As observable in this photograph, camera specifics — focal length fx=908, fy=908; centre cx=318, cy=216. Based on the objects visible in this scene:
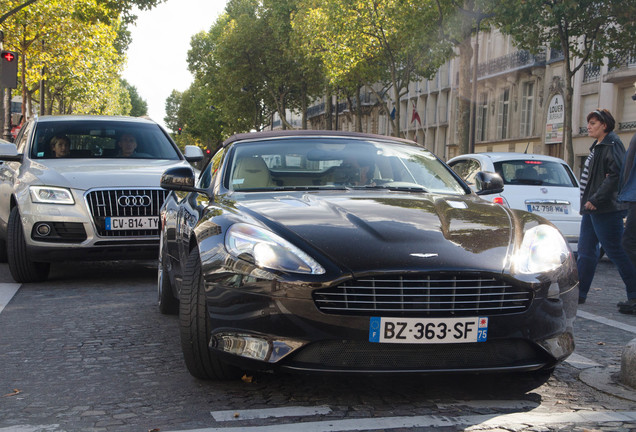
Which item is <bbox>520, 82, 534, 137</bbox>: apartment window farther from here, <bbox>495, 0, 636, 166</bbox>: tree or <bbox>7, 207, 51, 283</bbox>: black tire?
<bbox>7, 207, 51, 283</bbox>: black tire

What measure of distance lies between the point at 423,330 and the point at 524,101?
1730 inches

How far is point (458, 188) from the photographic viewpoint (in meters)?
5.75

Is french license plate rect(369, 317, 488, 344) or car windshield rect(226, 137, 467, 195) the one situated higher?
car windshield rect(226, 137, 467, 195)

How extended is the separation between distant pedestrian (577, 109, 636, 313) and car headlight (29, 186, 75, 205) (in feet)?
15.7

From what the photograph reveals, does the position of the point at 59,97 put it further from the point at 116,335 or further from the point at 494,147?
the point at 116,335

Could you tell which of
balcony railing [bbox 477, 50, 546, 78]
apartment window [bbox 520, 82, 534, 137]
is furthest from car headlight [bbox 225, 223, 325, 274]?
apartment window [bbox 520, 82, 534, 137]

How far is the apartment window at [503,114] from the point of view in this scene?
4841 cm

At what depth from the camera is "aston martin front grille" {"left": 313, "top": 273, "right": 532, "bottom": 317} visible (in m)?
3.94

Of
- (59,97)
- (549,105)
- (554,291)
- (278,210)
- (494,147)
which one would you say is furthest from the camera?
(59,97)

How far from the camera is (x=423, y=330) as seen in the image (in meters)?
3.95

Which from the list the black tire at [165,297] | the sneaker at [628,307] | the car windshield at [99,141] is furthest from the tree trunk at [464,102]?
the black tire at [165,297]

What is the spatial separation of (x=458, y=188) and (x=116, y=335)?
8.09ft

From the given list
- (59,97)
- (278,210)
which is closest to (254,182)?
(278,210)

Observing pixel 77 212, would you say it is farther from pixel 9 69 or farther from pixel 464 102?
pixel 464 102
